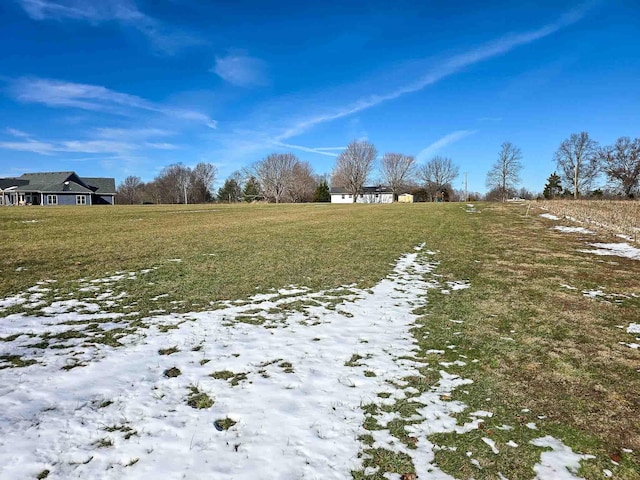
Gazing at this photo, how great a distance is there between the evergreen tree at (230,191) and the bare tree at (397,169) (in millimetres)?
39370

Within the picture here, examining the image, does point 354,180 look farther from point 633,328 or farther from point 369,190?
point 633,328

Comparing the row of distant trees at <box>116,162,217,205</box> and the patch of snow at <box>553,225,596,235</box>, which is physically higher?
the row of distant trees at <box>116,162,217,205</box>

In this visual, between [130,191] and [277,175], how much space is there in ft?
154

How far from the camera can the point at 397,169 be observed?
84438mm

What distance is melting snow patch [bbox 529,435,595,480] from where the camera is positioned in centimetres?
279

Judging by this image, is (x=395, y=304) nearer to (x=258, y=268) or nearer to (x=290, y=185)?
(x=258, y=268)

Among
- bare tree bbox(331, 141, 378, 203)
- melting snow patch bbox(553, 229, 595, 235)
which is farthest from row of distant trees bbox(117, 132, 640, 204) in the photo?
melting snow patch bbox(553, 229, 595, 235)

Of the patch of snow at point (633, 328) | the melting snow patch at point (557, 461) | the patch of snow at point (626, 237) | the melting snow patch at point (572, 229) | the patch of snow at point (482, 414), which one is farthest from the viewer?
the melting snow patch at point (572, 229)

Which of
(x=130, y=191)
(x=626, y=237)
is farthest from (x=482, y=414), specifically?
(x=130, y=191)

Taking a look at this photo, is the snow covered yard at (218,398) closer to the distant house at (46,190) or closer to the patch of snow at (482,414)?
the patch of snow at (482,414)

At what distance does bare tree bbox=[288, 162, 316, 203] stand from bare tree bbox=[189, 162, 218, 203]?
2630 centimetres

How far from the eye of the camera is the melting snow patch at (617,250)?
38.2ft

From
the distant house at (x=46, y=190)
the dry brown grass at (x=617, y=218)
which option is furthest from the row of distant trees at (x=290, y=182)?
the dry brown grass at (x=617, y=218)

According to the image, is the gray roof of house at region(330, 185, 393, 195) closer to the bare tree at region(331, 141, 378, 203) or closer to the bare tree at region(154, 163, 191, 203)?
A: the bare tree at region(331, 141, 378, 203)
